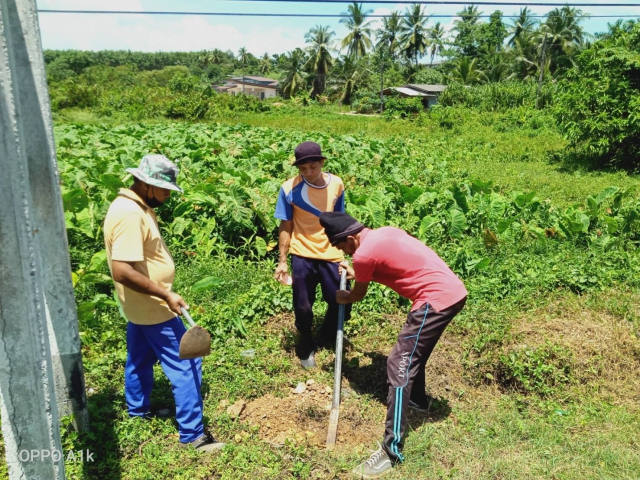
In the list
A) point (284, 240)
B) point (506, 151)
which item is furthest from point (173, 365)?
point (506, 151)

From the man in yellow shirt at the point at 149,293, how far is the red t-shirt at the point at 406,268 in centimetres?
120

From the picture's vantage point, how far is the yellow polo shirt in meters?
3.15

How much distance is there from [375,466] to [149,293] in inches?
70.7

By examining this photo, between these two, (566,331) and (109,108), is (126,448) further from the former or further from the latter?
(109,108)

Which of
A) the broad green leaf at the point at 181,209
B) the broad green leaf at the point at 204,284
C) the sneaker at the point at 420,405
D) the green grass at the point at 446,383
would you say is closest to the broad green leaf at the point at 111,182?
the broad green leaf at the point at 181,209

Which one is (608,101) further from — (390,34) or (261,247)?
(390,34)

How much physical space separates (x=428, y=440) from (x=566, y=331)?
6.57 ft

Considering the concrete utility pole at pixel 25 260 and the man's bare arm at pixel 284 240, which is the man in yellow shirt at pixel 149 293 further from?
the man's bare arm at pixel 284 240

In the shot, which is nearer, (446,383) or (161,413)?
(161,413)

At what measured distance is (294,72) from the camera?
2211 inches

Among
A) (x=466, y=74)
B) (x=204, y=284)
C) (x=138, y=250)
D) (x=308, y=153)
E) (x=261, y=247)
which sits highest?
(x=308, y=153)

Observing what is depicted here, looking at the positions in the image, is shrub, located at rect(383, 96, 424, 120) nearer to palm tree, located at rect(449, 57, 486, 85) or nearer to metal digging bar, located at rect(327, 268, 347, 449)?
palm tree, located at rect(449, 57, 486, 85)

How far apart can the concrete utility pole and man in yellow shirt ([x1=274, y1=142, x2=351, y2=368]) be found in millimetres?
1849

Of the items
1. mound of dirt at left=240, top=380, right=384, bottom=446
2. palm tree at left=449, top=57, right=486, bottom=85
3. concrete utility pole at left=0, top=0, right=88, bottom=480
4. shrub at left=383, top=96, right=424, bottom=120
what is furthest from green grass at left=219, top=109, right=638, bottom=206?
palm tree at left=449, top=57, right=486, bottom=85
